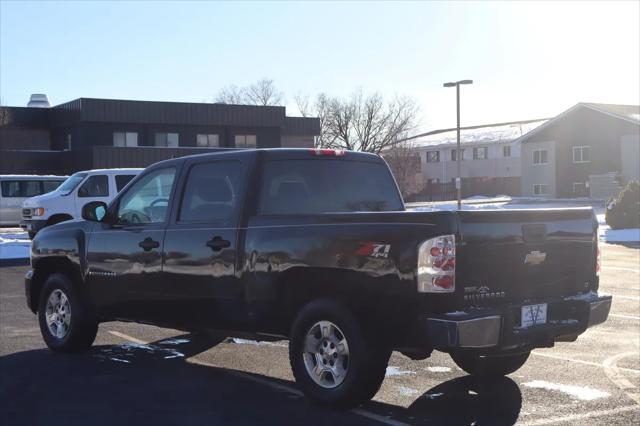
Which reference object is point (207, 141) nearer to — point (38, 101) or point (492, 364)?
point (38, 101)

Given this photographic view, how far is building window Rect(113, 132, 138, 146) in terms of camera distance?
5022 cm

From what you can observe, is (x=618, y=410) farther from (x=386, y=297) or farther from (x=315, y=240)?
(x=315, y=240)

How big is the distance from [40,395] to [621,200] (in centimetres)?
Result: 2691

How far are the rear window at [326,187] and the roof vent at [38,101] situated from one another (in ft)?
177

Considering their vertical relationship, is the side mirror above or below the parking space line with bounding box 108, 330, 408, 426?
above

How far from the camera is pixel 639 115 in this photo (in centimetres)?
6225

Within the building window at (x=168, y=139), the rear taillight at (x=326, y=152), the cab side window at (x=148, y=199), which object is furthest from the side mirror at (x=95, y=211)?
the building window at (x=168, y=139)

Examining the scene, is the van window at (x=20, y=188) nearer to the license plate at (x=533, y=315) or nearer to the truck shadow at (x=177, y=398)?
the truck shadow at (x=177, y=398)

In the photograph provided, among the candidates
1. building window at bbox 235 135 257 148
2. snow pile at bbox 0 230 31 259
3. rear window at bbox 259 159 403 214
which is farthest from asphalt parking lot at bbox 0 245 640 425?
building window at bbox 235 135 257 148

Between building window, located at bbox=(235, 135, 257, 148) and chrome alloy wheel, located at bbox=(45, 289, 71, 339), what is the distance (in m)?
46.4

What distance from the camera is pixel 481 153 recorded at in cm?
8156

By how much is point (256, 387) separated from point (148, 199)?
2.12m

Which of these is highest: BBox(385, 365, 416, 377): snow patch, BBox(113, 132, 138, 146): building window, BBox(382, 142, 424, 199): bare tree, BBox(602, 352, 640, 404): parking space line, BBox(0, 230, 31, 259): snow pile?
BBox(113, 132, 138, 146): building window

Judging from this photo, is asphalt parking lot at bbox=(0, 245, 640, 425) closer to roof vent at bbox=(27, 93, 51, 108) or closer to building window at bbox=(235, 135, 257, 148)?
building window at bbox=(235, 135, 257, 148)
